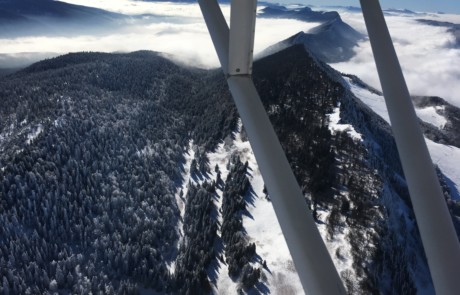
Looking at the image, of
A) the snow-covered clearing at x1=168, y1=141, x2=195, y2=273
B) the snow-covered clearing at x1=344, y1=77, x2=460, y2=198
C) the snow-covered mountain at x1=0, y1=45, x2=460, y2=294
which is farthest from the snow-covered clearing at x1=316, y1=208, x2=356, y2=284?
the snow-covered clearing at x1=344, y1=77, x2=460, y2=198

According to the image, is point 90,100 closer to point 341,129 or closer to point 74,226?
point 74,226

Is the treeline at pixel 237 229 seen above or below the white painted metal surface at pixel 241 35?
below

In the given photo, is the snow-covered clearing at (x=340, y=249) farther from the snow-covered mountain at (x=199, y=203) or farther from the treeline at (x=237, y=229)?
the treeline at (x=237, y=229)

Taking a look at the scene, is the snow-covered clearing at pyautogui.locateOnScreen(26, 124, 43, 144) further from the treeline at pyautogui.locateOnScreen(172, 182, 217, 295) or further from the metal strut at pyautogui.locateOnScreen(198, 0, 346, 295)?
the metal strut at pyautogui.locateOnScreen(198, 0, 346, 295)

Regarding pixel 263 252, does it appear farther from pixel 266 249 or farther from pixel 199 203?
pixel 199 203

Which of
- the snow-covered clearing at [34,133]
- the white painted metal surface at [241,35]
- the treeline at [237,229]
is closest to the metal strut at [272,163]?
the white painted metal surface at [241,35]

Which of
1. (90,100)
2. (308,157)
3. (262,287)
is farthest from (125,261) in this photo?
(90,100)

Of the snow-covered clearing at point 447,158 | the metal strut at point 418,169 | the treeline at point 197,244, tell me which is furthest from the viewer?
the snow-covered clearing at point 447,158
